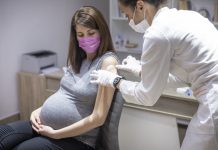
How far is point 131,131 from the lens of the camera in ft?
6.63

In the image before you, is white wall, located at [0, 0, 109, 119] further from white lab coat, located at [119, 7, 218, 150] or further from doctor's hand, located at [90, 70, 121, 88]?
white lab coat, located at [119, 7, 218, 150]

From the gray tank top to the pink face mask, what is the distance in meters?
0.06

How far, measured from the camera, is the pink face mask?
165 centimetres

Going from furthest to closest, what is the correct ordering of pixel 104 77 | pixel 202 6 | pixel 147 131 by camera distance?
pixel 202 6
pixel 147 131
pixel 104 77

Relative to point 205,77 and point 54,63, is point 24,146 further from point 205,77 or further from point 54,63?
point 54,63

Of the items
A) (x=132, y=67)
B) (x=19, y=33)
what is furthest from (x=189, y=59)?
(x=19, y=33)

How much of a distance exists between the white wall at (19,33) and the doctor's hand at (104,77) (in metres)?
1.44

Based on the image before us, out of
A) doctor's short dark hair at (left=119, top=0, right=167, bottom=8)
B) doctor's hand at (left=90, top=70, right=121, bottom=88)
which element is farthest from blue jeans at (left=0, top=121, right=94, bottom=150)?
doctor's short dark hair at (left=119, top=0, right=167, bottom=8)

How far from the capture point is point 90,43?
1.66 meters

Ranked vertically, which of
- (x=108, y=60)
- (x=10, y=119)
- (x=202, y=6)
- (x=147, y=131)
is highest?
(x=202, y=6)

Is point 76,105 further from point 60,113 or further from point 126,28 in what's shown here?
point 126,28

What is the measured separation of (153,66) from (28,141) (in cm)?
76

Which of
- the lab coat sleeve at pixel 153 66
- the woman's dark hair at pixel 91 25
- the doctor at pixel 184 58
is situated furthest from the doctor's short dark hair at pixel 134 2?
the woman's dark hair at pixel 91 25

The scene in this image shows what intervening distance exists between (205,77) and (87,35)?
67 cm
